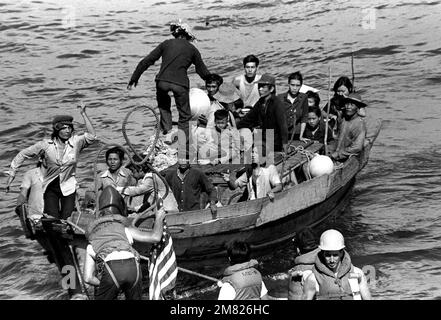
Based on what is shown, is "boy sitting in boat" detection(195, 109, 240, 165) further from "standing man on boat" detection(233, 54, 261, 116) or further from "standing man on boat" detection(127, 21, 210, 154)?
"standing man on boat" detection(233, 54, 261, 116)

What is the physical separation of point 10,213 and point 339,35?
12.3 meters

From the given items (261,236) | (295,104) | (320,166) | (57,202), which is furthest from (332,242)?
(295,104)

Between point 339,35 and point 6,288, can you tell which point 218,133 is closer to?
point 6,288

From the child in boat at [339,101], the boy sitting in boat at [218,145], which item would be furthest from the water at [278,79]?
the child in boat at [339,101]

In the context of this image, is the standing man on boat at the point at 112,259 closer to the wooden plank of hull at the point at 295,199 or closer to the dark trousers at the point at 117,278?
the dark trousers at the point at 117,278

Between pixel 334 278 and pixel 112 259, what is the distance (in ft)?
7.52

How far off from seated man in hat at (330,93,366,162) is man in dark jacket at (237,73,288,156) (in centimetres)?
119

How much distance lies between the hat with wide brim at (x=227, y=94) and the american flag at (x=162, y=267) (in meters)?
4.65

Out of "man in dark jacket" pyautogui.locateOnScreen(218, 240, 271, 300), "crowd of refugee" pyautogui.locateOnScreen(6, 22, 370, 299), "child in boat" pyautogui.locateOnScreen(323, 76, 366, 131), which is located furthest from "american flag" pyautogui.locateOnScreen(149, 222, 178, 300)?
"child in boat" pyautogui.locateOnScreen(323, 76, 366, 131)

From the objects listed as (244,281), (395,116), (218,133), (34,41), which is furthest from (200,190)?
(34,41)

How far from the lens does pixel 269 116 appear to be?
49.0ft

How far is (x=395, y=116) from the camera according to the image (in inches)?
894

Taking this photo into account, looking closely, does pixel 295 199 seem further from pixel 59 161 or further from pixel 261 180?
pixel 59 161

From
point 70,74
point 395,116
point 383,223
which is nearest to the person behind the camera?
point 383,223
